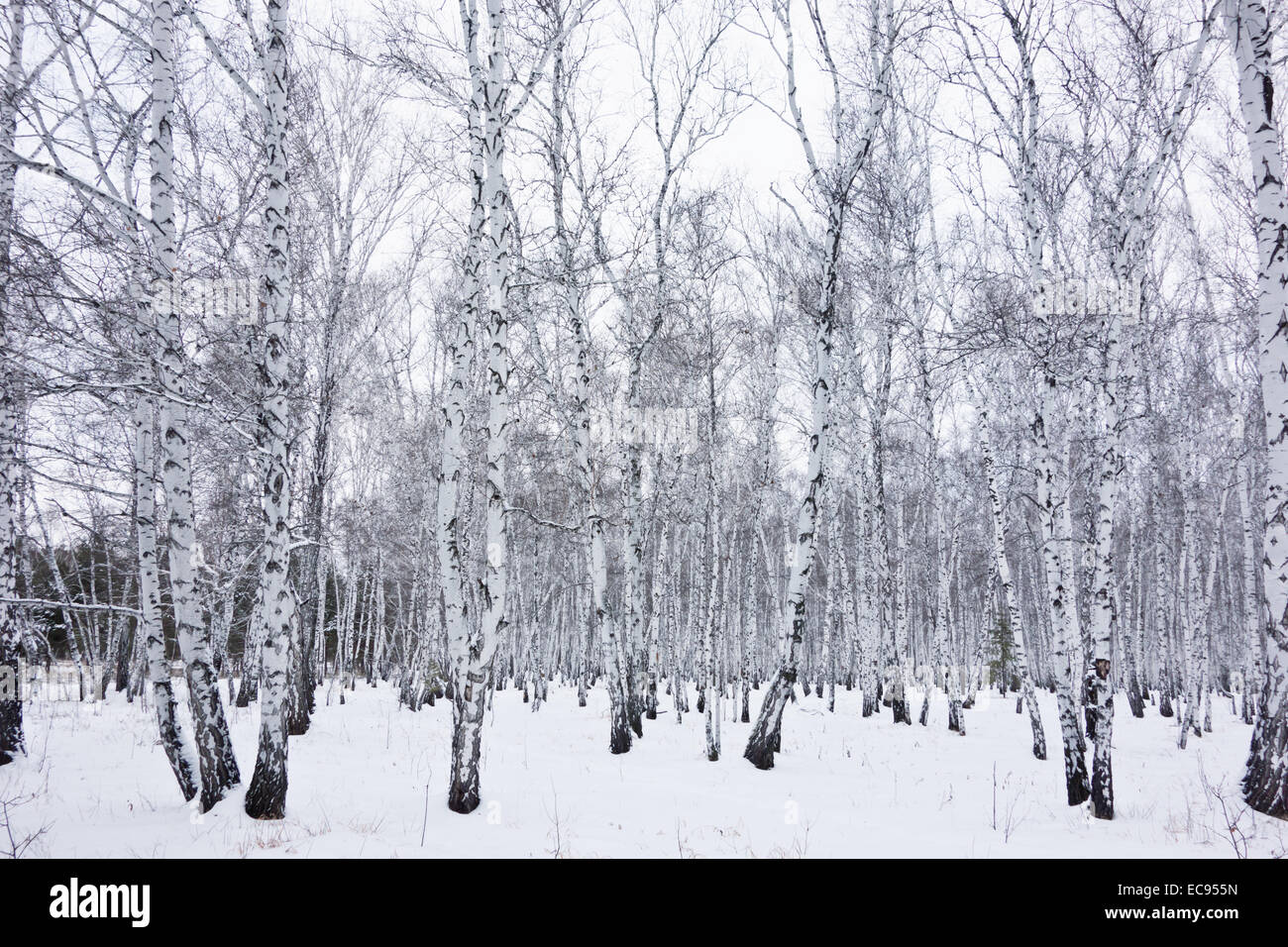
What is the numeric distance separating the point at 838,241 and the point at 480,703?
7.27 metres

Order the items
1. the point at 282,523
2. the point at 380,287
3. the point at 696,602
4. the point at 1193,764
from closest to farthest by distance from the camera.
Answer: the point at 282,523 < the point at 1193,764 < the point at 380,287 < the point at 696,602

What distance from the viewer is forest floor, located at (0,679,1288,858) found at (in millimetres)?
4785

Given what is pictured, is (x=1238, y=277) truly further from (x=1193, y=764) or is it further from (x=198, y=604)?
(x=198, y=604)

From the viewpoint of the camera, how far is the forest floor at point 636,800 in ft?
15.7

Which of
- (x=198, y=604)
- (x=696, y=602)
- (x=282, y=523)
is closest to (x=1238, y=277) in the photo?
(x=282, y=523)

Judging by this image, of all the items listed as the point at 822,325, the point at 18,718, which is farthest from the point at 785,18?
the point at 18,718

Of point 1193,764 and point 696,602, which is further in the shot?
point 696,602

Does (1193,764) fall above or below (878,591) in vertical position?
below

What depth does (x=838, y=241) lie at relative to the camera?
880 centimetres

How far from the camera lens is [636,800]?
6.45 meters
